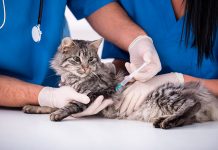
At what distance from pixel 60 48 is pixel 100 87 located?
252 millimetres

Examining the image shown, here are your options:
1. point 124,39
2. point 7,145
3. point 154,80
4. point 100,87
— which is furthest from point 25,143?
point 124,39

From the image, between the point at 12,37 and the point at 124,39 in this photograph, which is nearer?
the point at 12,37

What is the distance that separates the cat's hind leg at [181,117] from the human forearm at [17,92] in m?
0.51

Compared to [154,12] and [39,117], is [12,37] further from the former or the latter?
[154,12]

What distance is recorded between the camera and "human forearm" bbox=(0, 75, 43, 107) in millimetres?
1559

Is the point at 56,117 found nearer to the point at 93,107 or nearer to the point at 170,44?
the point at 93,107

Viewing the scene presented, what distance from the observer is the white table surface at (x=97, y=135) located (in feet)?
3.58

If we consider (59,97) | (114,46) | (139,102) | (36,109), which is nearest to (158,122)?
(139,102)

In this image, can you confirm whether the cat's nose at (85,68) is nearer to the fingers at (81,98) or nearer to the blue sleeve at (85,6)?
the fingers at (81,98)

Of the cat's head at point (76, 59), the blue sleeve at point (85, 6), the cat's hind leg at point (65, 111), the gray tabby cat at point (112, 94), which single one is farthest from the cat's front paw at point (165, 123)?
the blue sleeve at point (85, 6)

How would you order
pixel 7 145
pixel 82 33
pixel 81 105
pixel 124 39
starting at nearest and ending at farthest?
pixel 7 145
pixel 81 105
pixel 124 39
pixel 82 33

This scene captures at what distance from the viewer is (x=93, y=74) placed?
164 cm

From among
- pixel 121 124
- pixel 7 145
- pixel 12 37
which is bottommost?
pixel 121 124

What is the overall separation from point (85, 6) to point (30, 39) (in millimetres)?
346
